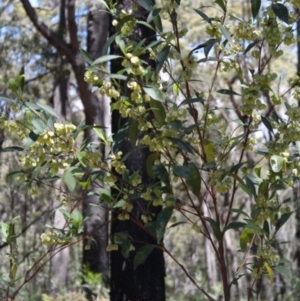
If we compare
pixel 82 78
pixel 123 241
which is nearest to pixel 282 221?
pixel 123 241

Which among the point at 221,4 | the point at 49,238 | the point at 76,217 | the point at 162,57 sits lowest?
the point at 49,238

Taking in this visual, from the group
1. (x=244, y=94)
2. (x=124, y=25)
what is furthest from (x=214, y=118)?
(x=124, y=25)

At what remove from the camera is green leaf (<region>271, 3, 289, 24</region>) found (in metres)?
1.98

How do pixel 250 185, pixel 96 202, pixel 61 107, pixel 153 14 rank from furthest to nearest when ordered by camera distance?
pixel 61 107 → pixel 96 202 → pixel 250 185 → pixel 153 14

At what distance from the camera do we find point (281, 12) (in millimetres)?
1998

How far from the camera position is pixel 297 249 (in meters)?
9.91

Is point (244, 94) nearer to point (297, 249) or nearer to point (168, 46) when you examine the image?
point (168, 46)

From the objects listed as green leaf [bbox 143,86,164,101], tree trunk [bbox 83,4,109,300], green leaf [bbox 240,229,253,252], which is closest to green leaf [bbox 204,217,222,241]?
green leaf [bbox 240,229,253,252]

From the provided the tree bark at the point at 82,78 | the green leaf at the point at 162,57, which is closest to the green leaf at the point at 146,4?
the green leaf at the point at 162,57

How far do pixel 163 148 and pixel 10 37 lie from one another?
12.4 meters

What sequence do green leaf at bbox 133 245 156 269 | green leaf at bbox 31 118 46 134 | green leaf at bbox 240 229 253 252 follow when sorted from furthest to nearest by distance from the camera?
green leaf at bbox 240 229 253 252 → green leaf at bbox 133 245 156 269 → green leaf at bbox 31 118 46 134

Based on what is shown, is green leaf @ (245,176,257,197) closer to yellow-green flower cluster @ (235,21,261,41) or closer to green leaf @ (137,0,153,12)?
yellow-green flower cluster @ (235,21,261,41)

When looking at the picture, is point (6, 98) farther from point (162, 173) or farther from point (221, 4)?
point (221, 4)

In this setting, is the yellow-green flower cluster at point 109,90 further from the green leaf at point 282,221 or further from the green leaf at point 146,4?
the green leaf at point 282,221
